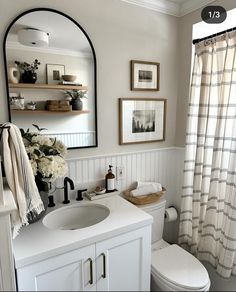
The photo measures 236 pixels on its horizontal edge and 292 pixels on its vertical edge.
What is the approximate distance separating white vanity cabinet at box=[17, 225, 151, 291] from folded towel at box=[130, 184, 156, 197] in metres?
0.40

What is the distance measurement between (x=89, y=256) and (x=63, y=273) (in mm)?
136

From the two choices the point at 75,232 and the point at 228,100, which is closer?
the point at 75,232

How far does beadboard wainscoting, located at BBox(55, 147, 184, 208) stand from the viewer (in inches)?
59.1

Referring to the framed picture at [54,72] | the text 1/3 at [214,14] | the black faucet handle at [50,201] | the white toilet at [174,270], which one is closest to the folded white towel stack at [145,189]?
the white toilet at [174,270]

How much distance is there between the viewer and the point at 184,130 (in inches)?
72.4

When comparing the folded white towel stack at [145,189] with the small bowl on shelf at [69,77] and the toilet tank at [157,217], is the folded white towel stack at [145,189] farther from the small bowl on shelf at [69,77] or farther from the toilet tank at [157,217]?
the small bowl on shelf at [69,77]

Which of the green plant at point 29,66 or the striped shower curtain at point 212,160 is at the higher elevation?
the green plant at point 29,66

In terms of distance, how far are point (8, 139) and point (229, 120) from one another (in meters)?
1.32

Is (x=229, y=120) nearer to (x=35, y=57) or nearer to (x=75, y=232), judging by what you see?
(x=75, y=232)

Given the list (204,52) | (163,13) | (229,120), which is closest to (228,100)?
(229,120)

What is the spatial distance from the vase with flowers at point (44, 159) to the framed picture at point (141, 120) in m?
0.55

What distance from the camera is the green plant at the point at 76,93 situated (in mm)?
1413

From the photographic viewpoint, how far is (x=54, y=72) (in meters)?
1.36

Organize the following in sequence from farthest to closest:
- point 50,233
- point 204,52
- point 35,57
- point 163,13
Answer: point 163,13, point 204,52, point 35,57, point 50,233
